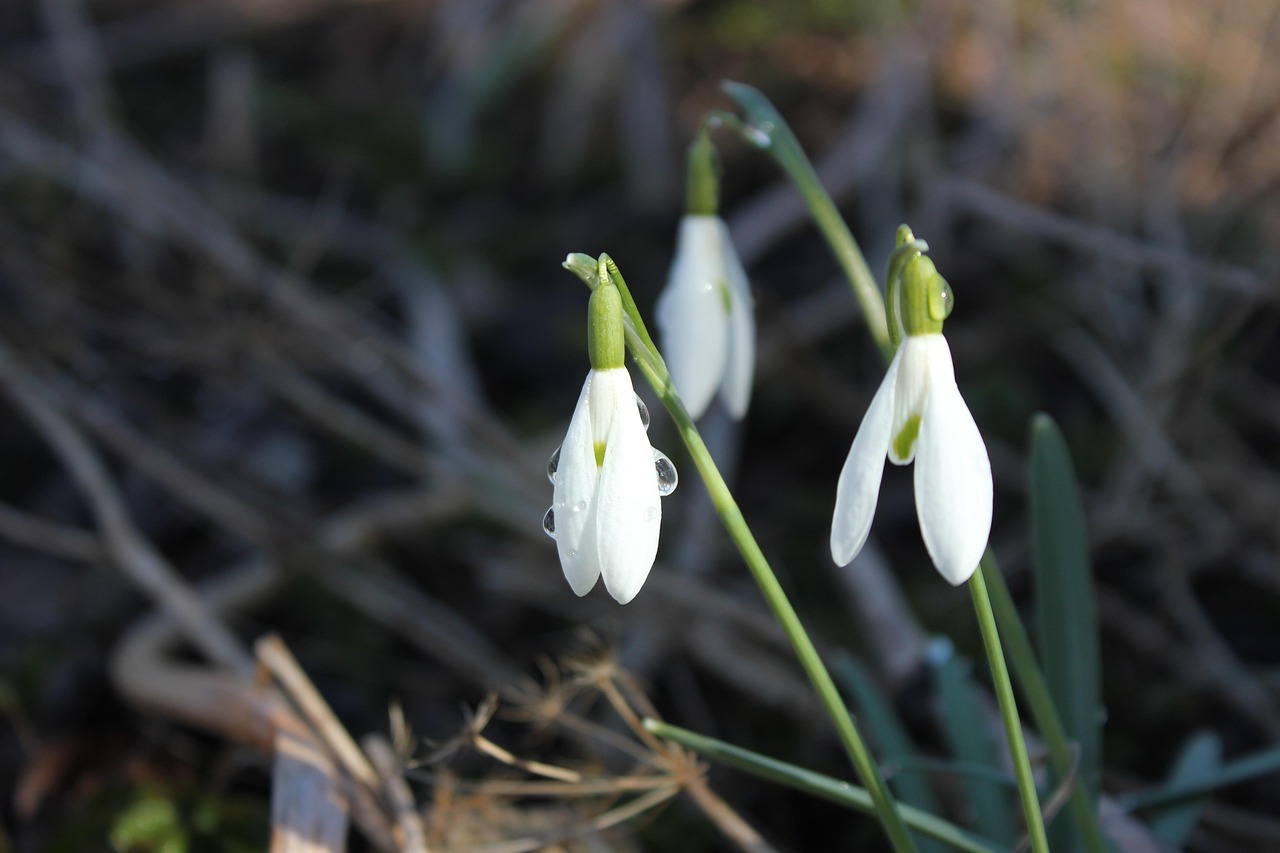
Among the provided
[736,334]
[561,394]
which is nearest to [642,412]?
[736,334]

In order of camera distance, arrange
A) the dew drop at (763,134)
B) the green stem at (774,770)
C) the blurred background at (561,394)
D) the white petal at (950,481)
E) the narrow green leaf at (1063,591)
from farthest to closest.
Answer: the blurred background at (561,394)
the narrow green leaf at (1063,591)
the dew drop at (763,134)
the green stem at (774,770)
the white petal at (950,481)

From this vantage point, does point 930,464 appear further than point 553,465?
No

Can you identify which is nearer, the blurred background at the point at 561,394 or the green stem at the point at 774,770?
the green stem at the point at 774,770

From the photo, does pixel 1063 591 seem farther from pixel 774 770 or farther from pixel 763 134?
pixel 763 134

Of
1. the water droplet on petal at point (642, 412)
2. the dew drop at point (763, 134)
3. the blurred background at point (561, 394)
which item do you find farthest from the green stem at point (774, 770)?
the dew drop at point (763, 134)

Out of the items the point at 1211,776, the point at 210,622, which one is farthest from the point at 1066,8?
the point at 210,622

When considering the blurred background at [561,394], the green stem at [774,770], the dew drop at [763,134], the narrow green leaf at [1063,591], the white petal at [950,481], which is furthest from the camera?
the blurred background at [561,394]

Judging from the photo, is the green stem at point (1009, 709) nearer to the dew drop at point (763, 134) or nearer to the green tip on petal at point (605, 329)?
the green tip on petal at point (605, 329)
